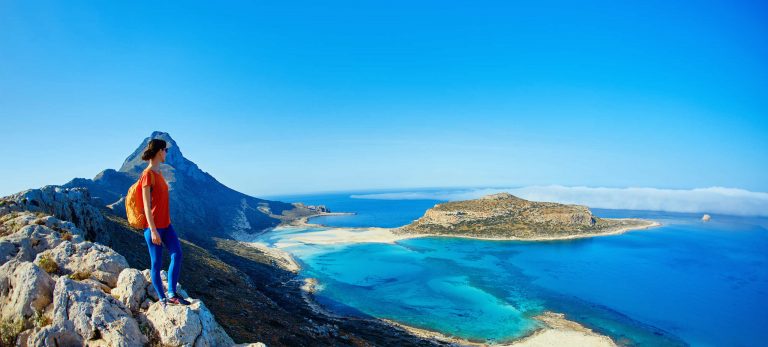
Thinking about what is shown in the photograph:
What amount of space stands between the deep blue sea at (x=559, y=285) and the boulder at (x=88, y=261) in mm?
37528

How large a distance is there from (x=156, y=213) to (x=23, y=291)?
4.12 m

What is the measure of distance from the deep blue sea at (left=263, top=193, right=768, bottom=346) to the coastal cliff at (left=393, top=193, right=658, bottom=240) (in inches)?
275

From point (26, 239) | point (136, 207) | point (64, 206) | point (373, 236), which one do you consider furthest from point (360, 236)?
point (136, 207)

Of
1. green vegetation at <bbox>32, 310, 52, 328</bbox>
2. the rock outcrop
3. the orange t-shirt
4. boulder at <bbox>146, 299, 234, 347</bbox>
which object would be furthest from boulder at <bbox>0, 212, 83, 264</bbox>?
the orange t-shirt

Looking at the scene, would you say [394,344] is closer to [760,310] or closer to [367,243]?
[760,310]

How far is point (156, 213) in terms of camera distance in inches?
321

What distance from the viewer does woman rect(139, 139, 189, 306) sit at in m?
7.77

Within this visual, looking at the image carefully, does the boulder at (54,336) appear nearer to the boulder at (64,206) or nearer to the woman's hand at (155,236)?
the woman's hand at (155,236)

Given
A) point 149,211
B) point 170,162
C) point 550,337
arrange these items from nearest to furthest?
point 149,211 → point 550,337 → point 170,162

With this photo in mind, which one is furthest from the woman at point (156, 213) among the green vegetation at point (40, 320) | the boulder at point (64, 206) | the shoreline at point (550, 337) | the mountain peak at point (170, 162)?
the mountain peak at point (170, 162)

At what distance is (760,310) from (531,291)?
1357 inches

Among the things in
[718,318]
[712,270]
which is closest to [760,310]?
[718,318]

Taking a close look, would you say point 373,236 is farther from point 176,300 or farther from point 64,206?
point 176,300

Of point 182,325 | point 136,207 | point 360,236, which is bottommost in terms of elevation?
point 360,236
